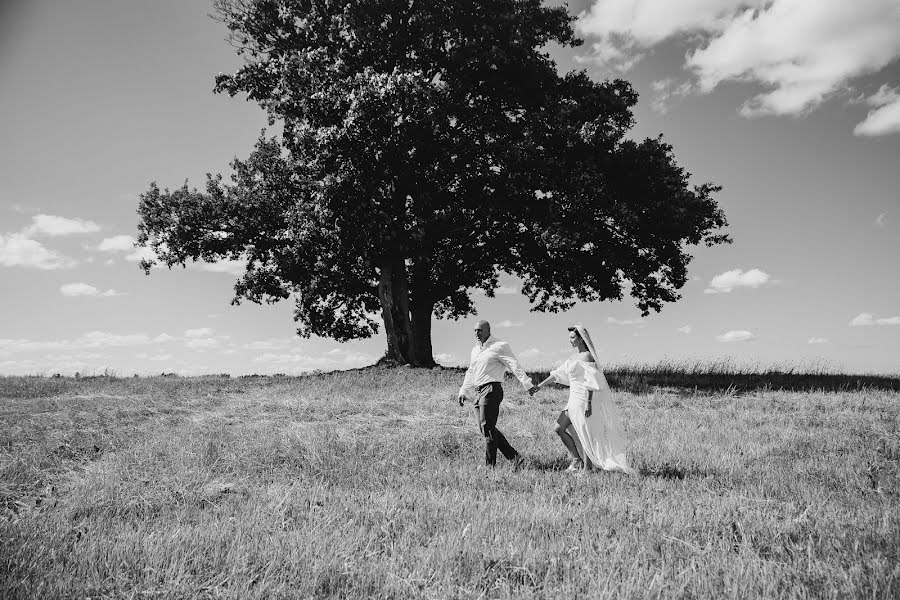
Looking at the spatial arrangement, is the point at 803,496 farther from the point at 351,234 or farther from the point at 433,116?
the point at 351,234

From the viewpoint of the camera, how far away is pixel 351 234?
72.6 feet

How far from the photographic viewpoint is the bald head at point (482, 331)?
9.21 meters

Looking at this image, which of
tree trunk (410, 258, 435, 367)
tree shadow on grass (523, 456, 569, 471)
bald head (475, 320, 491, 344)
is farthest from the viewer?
tree trunk (410, 258, 435, 367)

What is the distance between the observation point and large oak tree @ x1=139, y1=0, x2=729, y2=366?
20.9 m

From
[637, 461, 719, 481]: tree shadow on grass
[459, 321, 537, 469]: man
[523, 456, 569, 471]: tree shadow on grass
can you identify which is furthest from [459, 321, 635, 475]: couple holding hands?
[637, 461, 719, 481]: tree shadow on grass

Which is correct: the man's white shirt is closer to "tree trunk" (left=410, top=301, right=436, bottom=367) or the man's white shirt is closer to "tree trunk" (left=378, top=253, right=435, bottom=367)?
"tree trunk" (left=378, top=253, right=435, bottom=367)

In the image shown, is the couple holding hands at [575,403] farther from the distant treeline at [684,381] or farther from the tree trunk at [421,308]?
the tree trunk at [421,308]

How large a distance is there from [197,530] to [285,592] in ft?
5.16

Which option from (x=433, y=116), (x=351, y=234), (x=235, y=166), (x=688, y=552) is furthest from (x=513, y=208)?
(x=688, y=552)

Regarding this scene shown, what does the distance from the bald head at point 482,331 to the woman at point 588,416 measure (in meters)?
1.25

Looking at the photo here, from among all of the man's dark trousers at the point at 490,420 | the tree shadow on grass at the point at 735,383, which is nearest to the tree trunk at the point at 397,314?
the tree shadow on grass at the point at 735,383

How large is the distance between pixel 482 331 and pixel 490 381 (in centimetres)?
84

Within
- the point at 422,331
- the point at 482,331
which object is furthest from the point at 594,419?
the point at 422,331

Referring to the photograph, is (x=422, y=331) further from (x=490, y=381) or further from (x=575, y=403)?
(x=575, y=403)
